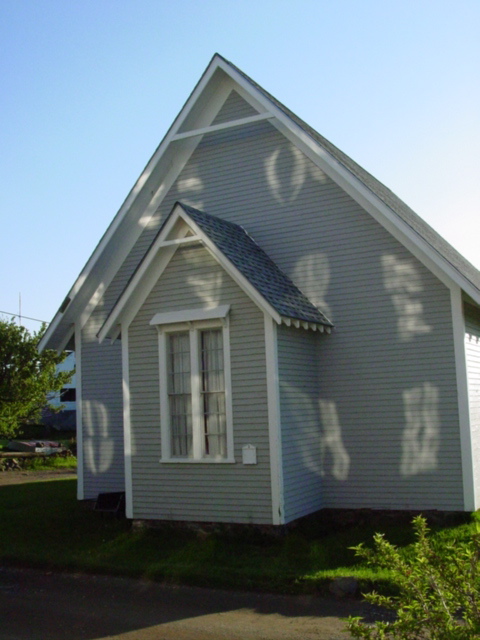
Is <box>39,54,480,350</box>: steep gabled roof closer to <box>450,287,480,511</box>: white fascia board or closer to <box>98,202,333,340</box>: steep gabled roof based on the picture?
<box>450,287,480,511</box>: white fascia board

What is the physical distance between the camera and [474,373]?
43.0 ft

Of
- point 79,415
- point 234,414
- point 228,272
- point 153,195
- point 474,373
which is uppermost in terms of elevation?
point 153,195

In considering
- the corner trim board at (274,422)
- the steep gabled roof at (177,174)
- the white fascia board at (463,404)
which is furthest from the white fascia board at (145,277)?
the white fascia board at (463,404)

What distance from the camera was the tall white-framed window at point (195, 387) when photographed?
480 inches

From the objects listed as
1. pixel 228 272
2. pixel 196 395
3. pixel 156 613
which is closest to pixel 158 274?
pixel 228 272

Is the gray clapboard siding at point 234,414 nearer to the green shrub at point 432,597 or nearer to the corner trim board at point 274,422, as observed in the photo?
the corner trim board at point 274,422

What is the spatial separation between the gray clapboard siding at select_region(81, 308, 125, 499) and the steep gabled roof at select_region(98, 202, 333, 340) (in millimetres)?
2660

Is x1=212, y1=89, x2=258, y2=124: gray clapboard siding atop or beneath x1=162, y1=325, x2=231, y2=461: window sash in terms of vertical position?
atop

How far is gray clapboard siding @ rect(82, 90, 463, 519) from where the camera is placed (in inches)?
484

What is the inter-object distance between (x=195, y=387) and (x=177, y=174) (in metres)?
5.06

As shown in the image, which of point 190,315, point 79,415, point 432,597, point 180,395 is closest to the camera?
point 432,597

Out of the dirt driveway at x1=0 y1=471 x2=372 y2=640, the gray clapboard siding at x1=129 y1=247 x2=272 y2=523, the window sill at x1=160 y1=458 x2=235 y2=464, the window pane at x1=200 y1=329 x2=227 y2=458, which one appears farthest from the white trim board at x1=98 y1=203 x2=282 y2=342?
the dirt driveway at x1=0 y1=471 x2=372 y2=640

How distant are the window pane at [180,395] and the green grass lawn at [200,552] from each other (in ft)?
4.80

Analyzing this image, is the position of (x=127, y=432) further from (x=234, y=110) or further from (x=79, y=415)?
(x=234, y=110)
